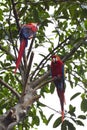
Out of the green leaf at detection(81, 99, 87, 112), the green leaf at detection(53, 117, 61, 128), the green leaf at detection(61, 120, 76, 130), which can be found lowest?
the green leaf at detection(61, 120, 76, 130)

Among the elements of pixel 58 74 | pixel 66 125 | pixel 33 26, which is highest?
pixel 33 26

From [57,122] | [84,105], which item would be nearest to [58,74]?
[84,105]

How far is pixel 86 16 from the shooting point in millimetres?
3203

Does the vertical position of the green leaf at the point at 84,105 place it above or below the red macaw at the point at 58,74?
below

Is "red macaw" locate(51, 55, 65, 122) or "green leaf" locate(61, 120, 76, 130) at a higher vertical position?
"red macaw" locate(51, 55, 65, 122)

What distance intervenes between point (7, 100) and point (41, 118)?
0.53 meters

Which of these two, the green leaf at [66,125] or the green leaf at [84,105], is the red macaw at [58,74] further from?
the green leaf at [66,125]

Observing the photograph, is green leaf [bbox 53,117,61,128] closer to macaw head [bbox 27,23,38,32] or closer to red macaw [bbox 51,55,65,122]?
red macaw [bbox 51,55,65,122]

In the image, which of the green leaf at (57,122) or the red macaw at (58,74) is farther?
the red macaw at (58,74)

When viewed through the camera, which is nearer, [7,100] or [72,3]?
[72,3]

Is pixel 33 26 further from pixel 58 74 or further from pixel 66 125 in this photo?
pixel 66 125

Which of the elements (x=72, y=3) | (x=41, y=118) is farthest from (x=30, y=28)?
(x=41, y=118)

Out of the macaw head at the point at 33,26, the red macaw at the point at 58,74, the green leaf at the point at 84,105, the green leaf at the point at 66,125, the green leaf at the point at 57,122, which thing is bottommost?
the green leaf at the point at 66,125

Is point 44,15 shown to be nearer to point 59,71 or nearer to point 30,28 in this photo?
point 30,28
